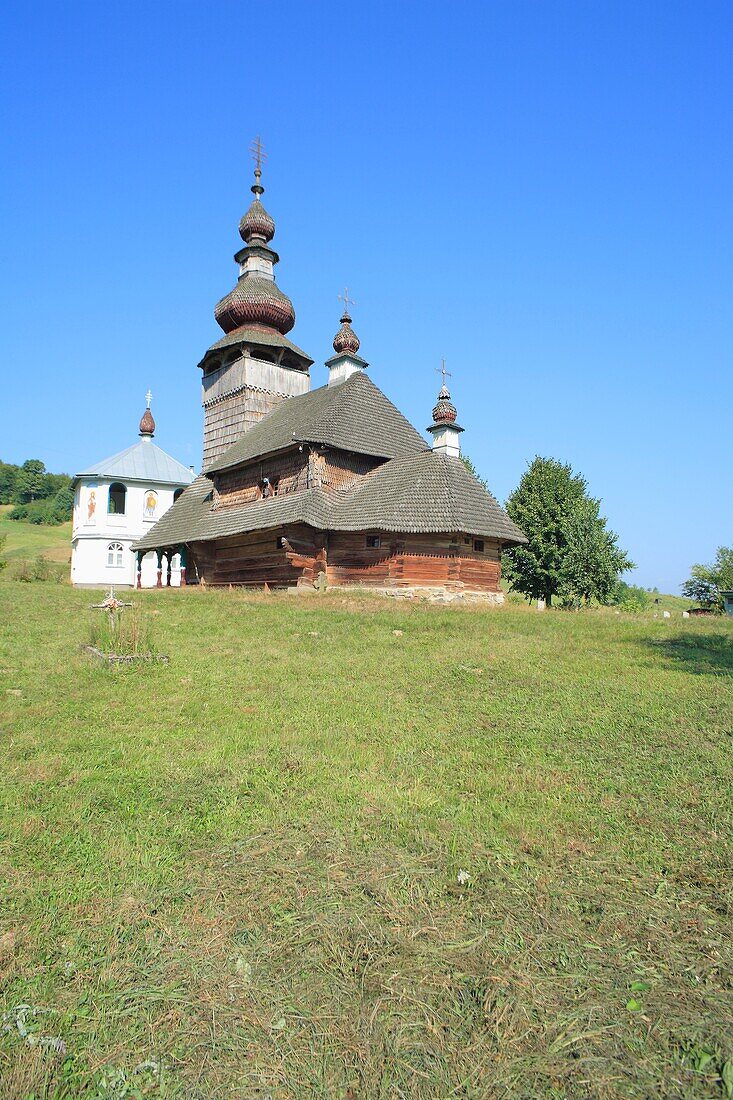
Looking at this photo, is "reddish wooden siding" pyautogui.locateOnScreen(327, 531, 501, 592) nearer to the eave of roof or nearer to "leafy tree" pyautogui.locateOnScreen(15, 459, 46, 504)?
the eave of roof

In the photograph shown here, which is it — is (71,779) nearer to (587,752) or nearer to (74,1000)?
(74,1000)

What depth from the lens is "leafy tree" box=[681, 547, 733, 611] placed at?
166 feet

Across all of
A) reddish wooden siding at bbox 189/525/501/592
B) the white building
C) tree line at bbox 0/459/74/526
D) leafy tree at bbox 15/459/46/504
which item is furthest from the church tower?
leafy tree at bbox 15/459/46/504

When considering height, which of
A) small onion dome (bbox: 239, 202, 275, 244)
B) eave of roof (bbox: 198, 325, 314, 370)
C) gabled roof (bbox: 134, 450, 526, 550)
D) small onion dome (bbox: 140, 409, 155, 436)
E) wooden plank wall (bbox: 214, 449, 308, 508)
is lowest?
gabled roof (bbox: 134, 450, 526, 550)

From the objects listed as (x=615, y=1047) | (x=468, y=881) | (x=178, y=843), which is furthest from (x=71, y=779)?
(x=615, y=1047)

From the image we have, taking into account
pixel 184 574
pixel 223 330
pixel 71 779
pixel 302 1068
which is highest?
pixel 223 330

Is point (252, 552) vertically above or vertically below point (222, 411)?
below

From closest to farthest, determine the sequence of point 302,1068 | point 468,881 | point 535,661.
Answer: point 302,1068 → point 468,881 → point 535,661

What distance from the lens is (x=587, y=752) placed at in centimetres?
680

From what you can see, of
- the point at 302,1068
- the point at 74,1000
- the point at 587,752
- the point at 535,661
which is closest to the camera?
the point at 302,1068

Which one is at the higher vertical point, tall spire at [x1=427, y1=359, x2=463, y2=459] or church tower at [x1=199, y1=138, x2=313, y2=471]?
church tower at [x1=199, y1=138, x2=313, y2=471]

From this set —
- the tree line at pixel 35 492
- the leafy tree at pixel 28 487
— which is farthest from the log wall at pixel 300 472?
the leafy tree at pixel 28 487

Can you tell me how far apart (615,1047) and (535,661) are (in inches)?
326

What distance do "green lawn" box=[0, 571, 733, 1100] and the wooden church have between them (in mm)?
12435
